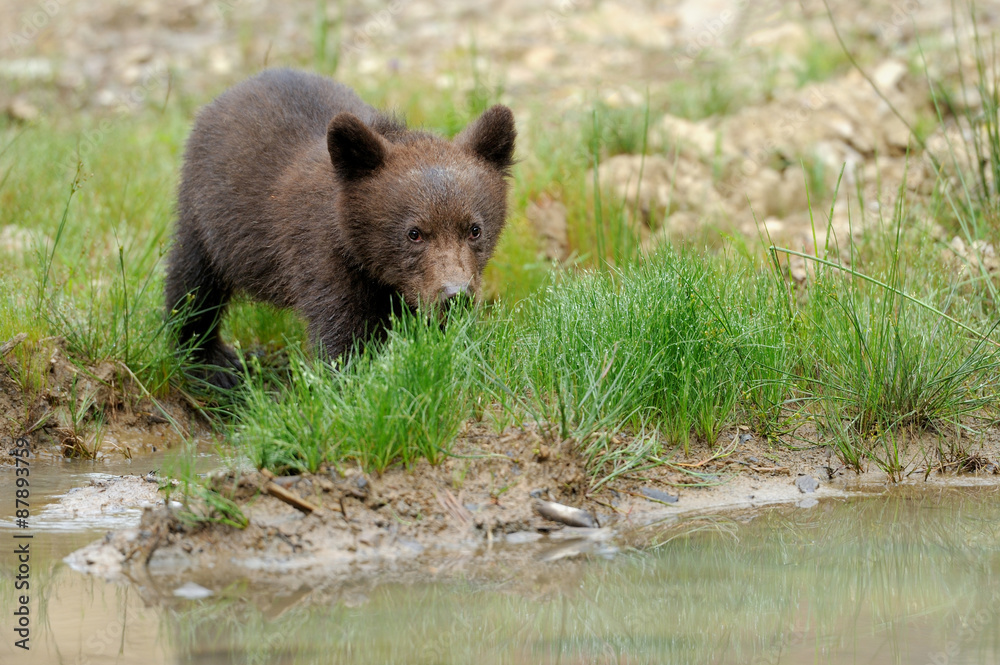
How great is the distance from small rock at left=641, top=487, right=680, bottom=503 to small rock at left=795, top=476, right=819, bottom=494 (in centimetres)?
59

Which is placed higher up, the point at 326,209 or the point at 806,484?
the point at 326,209

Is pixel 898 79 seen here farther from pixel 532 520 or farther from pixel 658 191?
pixel 532 520

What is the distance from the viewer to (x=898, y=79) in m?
9.91

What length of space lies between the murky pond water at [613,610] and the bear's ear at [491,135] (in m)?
2.41

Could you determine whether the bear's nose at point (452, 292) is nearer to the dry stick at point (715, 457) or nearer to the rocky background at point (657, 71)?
the dry stick at point (715, 457)

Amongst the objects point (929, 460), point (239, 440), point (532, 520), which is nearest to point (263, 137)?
point (239, 440)

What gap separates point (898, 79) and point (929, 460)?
20.1 ft

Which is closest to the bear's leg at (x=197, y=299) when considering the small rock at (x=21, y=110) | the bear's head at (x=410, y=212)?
the bear's head at (x=410, y=212)

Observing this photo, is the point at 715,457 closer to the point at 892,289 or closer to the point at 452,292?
the point at 892,289

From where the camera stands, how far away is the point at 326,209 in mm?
5402

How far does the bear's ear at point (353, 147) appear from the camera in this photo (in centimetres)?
504

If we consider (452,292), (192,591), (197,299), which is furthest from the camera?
(197,299)

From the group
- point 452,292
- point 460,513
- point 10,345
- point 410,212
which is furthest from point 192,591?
point 10,345

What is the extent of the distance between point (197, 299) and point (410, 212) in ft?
6.69
